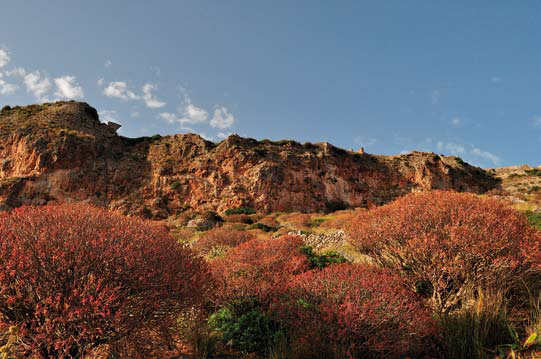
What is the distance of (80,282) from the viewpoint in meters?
3.20

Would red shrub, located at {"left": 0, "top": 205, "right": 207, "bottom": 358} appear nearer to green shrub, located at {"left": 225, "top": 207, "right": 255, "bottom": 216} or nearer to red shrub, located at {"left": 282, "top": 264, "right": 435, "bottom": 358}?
red shrub, located at {"left": 282, "top": 264, "right": 435, "bottom": 358}

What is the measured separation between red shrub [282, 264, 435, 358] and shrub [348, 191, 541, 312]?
109 centimetres

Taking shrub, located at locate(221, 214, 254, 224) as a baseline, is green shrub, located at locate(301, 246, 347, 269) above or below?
above

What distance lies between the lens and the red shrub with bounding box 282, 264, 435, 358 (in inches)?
149

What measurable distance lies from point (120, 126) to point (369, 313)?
50091 millimetres

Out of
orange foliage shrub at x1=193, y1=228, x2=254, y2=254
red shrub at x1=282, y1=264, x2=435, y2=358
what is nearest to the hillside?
orange foliage shrub at x1=193, y1=228, x2=254, y2=254

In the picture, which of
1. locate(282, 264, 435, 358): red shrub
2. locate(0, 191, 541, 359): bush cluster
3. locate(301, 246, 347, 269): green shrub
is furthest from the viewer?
locate(301, 246, 347, 269): green shrub

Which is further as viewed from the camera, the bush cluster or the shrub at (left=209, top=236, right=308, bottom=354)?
the shrub at (left=209, top=236, right=308, bottom=354)

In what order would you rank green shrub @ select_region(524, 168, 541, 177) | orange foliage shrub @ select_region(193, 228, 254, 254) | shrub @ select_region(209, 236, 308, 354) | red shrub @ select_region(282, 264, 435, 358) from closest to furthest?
red shrub @ select_region(282, 264, 435, 358) < shrub @ select_region(209, 236, 308, 354) < orange foliage shrub @ select_region(193, 228, 254, 254) < green shrub @ select_region(524, 168, 541, 177)

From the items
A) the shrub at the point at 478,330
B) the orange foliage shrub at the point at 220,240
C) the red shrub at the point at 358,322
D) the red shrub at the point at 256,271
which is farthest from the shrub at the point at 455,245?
A: the orange foliage shrub at the point at 220,240

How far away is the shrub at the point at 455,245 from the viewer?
4.93 meters

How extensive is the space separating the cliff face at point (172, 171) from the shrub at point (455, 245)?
28006mm

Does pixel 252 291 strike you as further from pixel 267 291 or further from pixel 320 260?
pixel 320 260

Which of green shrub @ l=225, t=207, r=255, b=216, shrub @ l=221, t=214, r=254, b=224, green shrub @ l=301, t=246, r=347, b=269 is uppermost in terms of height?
green shrub @ l=301, t=246, r=347, b=269
